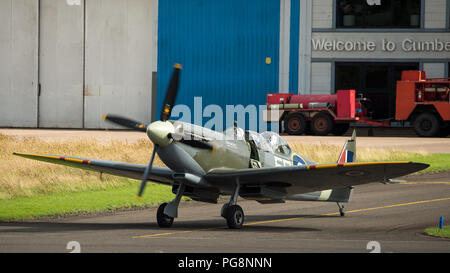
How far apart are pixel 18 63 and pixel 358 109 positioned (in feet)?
74.5

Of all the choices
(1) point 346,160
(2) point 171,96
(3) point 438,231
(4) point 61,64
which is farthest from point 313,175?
(4) point 61,64

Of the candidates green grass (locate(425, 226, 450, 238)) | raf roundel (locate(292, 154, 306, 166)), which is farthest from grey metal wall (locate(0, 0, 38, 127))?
green grass (locate(425, 226, 450, 238))

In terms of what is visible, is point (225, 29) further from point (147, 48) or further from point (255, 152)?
point (255, 152)

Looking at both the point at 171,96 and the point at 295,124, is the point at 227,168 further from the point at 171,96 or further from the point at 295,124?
the point at 295,124

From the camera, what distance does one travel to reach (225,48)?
50.1 m

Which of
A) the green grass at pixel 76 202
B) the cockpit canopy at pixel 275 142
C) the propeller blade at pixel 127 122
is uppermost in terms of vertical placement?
the propeller blade at pixel 127 122

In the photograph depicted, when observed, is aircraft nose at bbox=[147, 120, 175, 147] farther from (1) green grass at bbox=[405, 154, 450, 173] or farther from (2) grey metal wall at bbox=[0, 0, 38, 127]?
(2) grey metal wall at bbox=[0, 0, 38, 127]

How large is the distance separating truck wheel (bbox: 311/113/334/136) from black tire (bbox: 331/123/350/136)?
4.24 feet

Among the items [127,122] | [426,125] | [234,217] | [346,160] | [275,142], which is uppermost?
[127,122]

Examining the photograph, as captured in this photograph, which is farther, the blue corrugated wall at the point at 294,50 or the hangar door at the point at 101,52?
the hangar door at the point at 101,52

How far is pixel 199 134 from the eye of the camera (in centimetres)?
1521

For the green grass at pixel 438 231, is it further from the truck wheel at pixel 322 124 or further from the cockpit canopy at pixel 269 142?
the truck wheel at pixel 322 124

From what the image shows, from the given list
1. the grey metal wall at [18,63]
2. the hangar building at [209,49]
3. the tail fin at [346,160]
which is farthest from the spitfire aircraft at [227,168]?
the grey metal wall at [18,63]

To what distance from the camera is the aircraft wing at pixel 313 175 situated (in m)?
14.4
